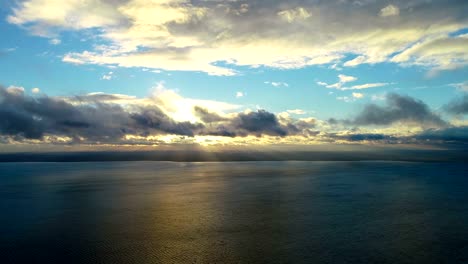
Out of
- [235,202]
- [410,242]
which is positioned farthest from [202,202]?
[410,242]

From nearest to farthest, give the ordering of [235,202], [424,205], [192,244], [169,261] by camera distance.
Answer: [169,261], [192,244], [424,205], [235,202]

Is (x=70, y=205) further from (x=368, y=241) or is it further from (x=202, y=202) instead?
(x=368, y=241)

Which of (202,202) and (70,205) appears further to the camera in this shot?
(202,202)

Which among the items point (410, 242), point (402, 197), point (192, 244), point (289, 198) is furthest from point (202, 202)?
point (402, 197)

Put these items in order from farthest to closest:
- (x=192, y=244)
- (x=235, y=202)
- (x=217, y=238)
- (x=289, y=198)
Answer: (x=289, y=198) → (x=235, y=202) → (x=217, y=238) → (x=192, y=244)

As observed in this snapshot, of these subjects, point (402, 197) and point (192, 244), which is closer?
point (192, 244)

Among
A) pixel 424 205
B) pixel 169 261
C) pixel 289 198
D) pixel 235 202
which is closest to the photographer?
pixel 169 261

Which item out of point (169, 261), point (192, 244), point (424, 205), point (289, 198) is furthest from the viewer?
point (289, 198)

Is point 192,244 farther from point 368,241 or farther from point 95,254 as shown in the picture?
point 368,241

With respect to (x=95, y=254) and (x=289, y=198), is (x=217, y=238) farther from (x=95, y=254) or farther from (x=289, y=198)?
(x=289, y=198)
